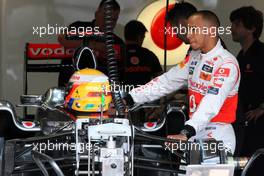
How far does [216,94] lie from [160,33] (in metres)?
1.88

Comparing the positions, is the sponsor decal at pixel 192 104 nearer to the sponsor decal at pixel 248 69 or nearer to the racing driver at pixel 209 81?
the racing driver at pixel 209 81

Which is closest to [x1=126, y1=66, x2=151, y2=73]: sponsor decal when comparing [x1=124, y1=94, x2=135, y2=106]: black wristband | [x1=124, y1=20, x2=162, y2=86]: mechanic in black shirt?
[x1=124, y1=20, x2=162, y2=86]: mechanic in black shirt

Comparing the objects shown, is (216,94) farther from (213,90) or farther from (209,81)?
(209,81)

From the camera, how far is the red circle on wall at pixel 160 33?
520 centimetres

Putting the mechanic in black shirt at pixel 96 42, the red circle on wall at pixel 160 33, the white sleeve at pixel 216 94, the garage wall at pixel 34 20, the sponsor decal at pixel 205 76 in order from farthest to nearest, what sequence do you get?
the red circle on wall at pixel 160 33 < the garage wall at pixel 34 20 < the mechanic in black shirt at pixel 96 42 < the sponsor decal at pixel 205 76 < the white sleeve at pixel 216 94

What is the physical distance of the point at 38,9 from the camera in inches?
201

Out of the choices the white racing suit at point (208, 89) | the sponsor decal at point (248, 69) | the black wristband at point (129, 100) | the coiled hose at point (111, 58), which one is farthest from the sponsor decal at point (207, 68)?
the sponsor decal at point (248, 69)

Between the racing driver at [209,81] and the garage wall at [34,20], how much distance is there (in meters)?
1.44

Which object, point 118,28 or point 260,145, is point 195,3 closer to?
point 118,28

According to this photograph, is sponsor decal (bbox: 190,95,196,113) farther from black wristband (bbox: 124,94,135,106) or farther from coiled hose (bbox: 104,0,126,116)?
coiled hose (bbox: 104,0,126,116)

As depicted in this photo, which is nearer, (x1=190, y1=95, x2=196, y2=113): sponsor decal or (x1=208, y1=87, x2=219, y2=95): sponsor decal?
(x1=208, y1=87, x2=219, y2=95): sponsor decal

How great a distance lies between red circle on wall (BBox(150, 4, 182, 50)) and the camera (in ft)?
17.1

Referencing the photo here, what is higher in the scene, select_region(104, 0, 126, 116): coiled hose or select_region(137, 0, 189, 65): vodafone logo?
select_region(137, 0, 189, 65): vodafone logo

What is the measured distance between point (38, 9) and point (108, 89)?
1851 mm
